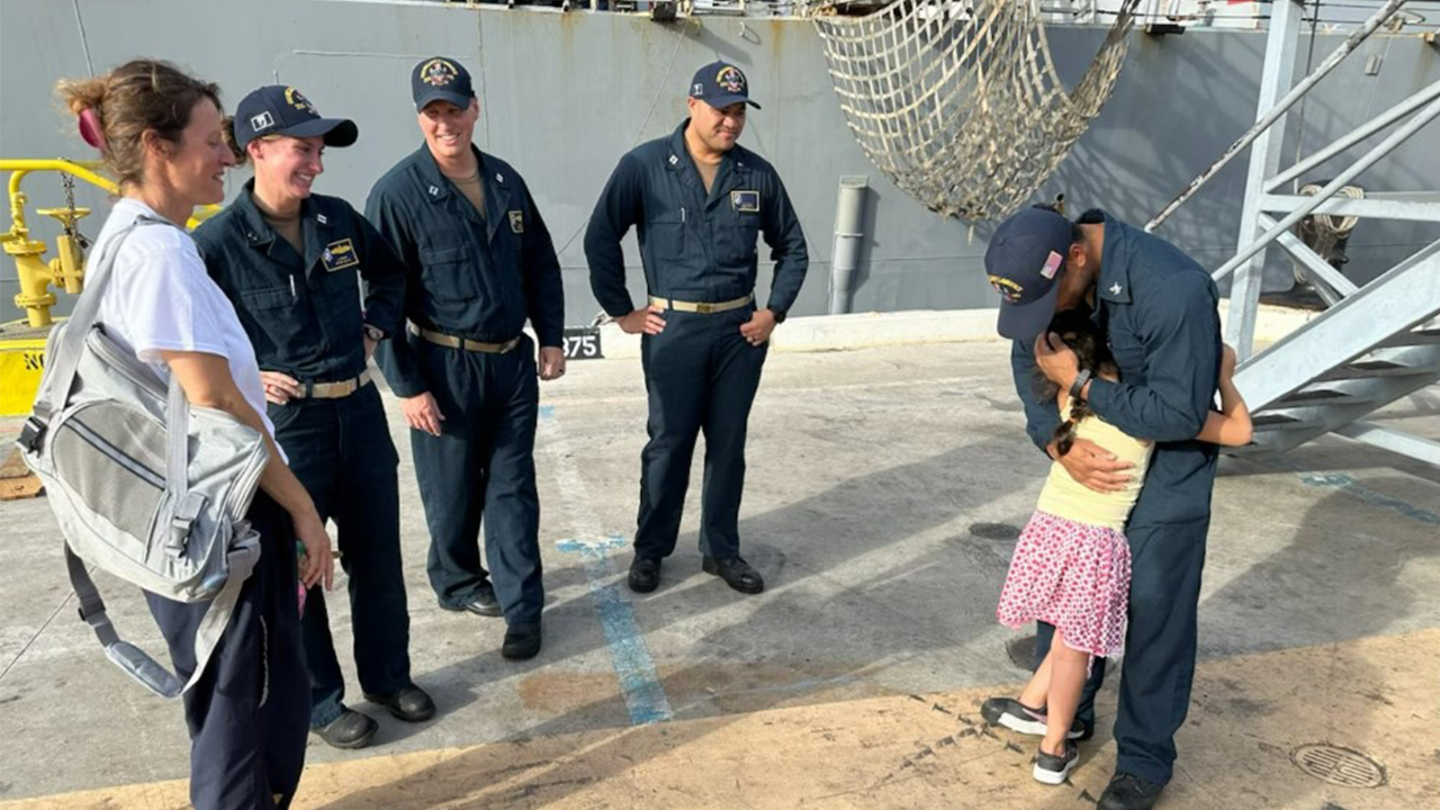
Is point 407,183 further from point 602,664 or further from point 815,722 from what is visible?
point 815,722

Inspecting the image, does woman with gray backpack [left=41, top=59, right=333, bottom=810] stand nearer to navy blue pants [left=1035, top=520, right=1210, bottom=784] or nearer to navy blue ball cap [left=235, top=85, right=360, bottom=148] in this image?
navy blue ball cap [left=235, top=85, right=360, bottom=148]

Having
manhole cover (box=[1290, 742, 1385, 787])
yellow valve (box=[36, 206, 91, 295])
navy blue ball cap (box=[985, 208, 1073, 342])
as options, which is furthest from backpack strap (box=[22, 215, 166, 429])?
yellow valve (box=[36, 206, 91, 295])

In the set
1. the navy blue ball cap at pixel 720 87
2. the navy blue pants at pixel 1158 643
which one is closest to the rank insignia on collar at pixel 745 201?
the navy blue ball cap at pixel 720 87

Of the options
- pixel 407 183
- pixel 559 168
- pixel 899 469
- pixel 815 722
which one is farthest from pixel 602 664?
pixel 559 168

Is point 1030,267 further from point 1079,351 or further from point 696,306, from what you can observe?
point 696,306

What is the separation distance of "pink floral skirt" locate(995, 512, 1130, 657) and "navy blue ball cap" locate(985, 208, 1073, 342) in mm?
581

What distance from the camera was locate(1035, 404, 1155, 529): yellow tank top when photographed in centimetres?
237

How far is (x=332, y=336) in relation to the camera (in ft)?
8.29

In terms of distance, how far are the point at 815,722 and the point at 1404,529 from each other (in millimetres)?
3439

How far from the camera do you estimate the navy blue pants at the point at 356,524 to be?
2533 mm

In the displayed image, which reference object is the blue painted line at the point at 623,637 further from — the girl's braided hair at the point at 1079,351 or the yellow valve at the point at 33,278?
the yellow valve at the point at 33,278

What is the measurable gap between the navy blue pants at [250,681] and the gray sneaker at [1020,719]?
1993 millimetres

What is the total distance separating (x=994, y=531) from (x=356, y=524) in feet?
9.77

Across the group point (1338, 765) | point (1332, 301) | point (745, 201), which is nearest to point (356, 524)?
point (745, 201)
